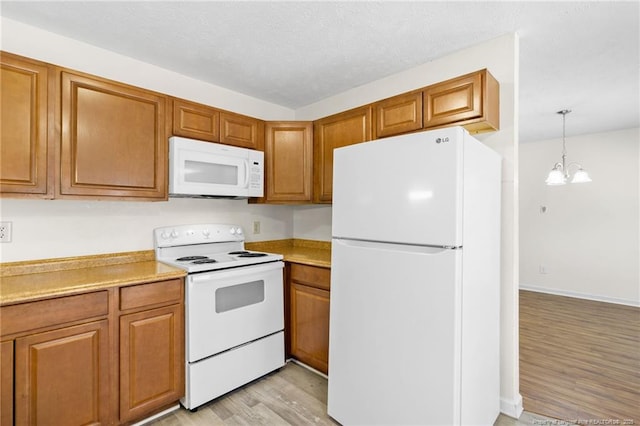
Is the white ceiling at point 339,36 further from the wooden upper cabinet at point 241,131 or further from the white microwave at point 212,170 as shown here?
the white microwave at point 212,170

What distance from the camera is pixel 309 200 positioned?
2.92 meters

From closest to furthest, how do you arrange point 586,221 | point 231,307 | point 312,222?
point 231,307 < point 312,222 < point 586,221

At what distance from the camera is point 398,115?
233cm

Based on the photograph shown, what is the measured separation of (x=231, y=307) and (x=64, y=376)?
933 millimetres

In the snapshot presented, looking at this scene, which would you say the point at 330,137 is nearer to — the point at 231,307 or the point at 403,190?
the point at 403,190

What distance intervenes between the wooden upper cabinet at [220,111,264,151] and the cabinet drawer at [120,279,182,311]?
1201mm

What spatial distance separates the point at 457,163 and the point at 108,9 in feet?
6.84

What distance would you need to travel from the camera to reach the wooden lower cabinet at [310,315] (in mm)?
2418

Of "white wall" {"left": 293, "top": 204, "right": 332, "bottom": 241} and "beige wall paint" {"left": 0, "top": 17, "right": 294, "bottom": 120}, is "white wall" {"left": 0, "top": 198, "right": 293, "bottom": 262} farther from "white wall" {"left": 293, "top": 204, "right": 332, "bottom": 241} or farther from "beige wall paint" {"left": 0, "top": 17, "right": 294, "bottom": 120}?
"beige wall paint" {"left": 0, "top": 17, "right": 294, "bottom": 120}

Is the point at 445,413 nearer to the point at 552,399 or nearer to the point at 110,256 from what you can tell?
the point at 552,399

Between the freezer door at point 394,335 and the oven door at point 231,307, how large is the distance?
2.24 ft

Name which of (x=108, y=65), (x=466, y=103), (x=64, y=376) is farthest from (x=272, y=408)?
(x=108, y=65)

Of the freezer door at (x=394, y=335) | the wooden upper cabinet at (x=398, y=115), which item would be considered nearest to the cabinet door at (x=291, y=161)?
the wooden upper cabinet at (x=398, y=115)

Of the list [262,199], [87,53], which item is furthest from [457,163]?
[87,53]
